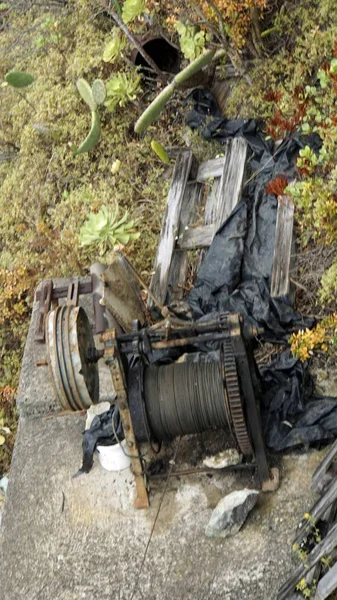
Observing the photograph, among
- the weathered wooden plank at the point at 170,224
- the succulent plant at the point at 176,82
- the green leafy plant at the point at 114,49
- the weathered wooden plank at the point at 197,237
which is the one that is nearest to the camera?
the weathered wooden plank at the point at 170,224

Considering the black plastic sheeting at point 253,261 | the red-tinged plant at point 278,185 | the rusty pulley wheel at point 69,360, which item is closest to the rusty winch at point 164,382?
the rusty pulley wheel at point 69,360

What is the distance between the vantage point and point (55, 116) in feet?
23.2

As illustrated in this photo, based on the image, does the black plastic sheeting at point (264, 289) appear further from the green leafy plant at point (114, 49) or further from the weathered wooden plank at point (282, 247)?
the green leafy plant at point (114, 49)

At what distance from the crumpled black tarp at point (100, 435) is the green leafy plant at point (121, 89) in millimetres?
3031

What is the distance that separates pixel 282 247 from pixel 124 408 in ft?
5.31

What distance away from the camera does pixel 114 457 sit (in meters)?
4.40

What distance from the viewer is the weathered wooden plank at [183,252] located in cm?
537

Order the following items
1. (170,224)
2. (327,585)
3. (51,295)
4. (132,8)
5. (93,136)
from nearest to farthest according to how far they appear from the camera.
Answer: (327,585), (51,295), (170,224), (132,8), (93,136)

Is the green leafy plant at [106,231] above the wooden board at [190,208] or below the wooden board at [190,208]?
above

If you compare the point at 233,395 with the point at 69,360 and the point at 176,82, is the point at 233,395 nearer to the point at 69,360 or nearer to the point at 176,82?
the point at 69,360

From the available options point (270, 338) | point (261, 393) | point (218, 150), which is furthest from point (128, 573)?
Answer: point (218, 150)

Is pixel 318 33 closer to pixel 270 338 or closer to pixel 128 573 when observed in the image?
pixel 270 338

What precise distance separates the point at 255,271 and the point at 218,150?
5.02 feet

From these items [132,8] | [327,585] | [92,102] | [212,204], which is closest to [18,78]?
[92,102]
